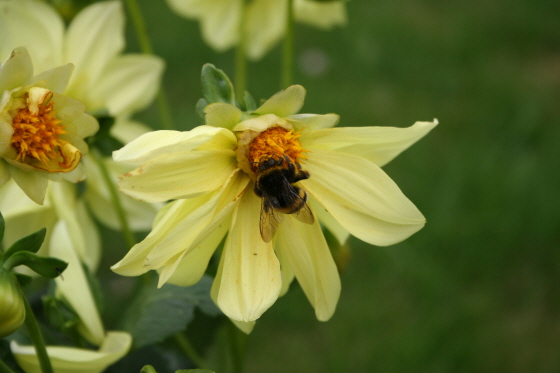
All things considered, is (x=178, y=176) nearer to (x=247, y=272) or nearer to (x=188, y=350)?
(x=247, y=272)

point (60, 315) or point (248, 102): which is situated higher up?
point (248, 102)

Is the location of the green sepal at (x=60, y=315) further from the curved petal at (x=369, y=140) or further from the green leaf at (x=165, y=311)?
the curved petal at (x=369, y=140)

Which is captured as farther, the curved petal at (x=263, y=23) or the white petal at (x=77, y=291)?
the curved petal at (x=263, y=23)

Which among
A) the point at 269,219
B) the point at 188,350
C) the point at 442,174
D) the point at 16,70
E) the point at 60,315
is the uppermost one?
the point at 16,70

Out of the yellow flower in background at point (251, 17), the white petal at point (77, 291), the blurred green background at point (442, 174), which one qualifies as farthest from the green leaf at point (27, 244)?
the blurred green background at point (442, 174)

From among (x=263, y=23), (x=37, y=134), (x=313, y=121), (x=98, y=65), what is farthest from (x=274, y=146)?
(x=263, y=23)

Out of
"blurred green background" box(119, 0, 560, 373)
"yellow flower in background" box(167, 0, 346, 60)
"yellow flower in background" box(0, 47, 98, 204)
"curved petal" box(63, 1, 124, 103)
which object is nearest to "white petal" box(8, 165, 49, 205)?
"yellow flower in background" box(0, 47, 98, 204)

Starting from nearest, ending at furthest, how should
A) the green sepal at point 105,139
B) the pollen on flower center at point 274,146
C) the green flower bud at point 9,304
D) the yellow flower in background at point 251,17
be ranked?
1. the green flower bud at point 9,304
2. the pollen on flower center at point 274,146
3. the green sepal at point 105,139
4. the yellow flower in background at point 251,17
